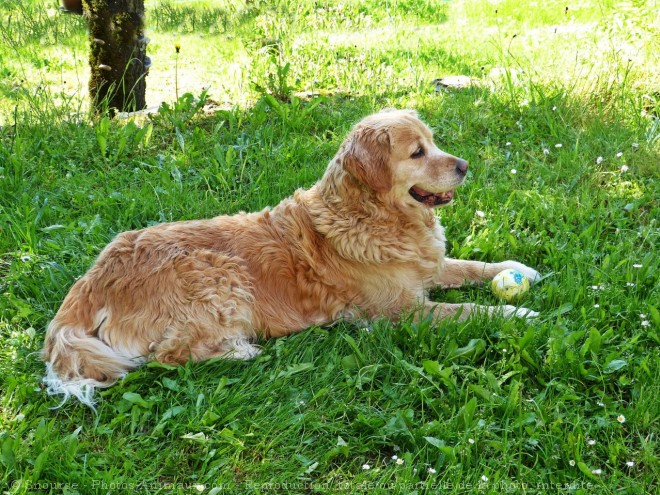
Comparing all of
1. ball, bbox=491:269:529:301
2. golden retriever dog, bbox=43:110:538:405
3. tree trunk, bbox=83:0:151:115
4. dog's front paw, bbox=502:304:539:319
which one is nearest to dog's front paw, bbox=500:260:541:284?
golden retriever dog, bbox=43:110:538:405

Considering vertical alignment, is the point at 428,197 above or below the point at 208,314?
above

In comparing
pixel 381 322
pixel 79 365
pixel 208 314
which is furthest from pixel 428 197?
pixel 79 365

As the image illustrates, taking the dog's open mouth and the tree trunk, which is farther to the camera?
the tree trunk

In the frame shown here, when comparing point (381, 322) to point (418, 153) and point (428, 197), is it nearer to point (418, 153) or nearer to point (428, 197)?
point (428, 197)

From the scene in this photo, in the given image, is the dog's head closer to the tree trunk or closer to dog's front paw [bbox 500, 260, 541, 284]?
dog's front paw [bbox 500, 260, 541, 284]

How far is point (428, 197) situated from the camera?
386 centimetres

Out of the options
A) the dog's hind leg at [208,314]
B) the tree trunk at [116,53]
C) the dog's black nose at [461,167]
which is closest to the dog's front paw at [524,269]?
the dog's black nose at [461,167]

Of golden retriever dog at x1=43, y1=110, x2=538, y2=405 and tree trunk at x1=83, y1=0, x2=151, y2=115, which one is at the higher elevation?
tree trunk at x1=83, y1=0, x2=151, y2=115

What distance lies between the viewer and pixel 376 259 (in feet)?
12.3

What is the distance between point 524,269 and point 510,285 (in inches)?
11.2

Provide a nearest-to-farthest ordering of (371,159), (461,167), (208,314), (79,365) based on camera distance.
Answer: (79,365)
(208,314)
(371,159)
(461,167)

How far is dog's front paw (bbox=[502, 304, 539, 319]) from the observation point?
3449mm

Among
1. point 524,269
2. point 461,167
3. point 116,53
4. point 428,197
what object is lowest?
point 524,269

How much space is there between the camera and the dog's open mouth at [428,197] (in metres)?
3.84
